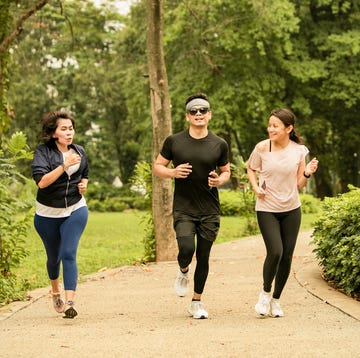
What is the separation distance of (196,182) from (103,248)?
1222cm

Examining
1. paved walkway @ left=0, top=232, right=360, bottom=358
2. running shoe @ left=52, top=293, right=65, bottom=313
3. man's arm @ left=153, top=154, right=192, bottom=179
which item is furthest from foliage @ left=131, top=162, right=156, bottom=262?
man's arm @ left=153, top=154, right=192, bottom=179

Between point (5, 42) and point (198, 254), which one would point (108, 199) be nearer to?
point (5, 42)

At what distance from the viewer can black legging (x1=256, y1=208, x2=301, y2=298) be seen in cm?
771

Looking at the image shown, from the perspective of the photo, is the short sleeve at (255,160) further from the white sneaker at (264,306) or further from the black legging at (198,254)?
the white sneaker at (264,306)

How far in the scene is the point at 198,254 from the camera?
25.8 feet

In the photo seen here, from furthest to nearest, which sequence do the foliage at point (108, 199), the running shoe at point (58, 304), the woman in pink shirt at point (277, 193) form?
1. the foliage at point (108, 199)
2. the running shoe at point (58, 304)
3. the woman in pink shirt at point (277, 193)

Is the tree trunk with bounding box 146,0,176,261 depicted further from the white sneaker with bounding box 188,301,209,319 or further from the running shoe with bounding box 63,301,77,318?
the running shoe with bounding box 63,301,77,318

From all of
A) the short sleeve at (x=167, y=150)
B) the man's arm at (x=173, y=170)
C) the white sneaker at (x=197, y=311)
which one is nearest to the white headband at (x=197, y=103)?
the short sleeve at (x=167, y=150)

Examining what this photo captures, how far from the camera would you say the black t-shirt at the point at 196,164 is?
7.62 metres

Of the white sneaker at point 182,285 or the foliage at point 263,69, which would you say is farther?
the foliage at point 263,69

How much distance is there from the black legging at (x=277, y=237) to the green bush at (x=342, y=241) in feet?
3.30

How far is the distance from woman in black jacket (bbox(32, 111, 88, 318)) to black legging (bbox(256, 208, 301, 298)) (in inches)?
67.0

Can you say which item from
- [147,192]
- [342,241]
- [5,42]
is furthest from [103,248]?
[342,241]

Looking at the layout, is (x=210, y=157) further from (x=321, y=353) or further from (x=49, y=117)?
(x=321, y=353)
